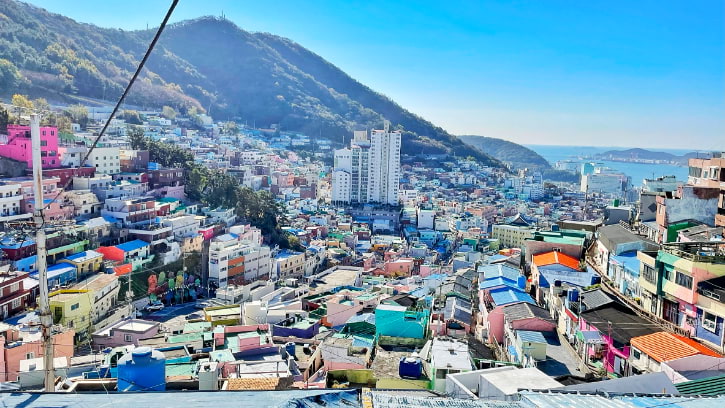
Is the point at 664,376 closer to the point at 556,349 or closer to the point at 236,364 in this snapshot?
the point at 556,349

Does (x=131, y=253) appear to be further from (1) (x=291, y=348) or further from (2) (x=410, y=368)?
(2) (x=410, y=368)

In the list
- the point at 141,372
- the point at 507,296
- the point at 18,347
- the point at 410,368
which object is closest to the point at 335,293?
the point at 507,296

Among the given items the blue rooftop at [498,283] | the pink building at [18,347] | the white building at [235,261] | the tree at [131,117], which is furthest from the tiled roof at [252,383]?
the tree at [131,117]

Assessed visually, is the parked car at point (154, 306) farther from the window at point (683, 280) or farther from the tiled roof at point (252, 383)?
the window at point (683, 280)

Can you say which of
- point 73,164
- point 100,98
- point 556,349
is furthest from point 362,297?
point 100,98

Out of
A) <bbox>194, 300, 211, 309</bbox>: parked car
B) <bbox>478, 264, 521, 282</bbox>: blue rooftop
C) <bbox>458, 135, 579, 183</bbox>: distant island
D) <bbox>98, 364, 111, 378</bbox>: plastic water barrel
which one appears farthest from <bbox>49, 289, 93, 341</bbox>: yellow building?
<bbox>458, 135, 579, 183</bbox>: distant island

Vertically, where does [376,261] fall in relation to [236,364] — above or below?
below
